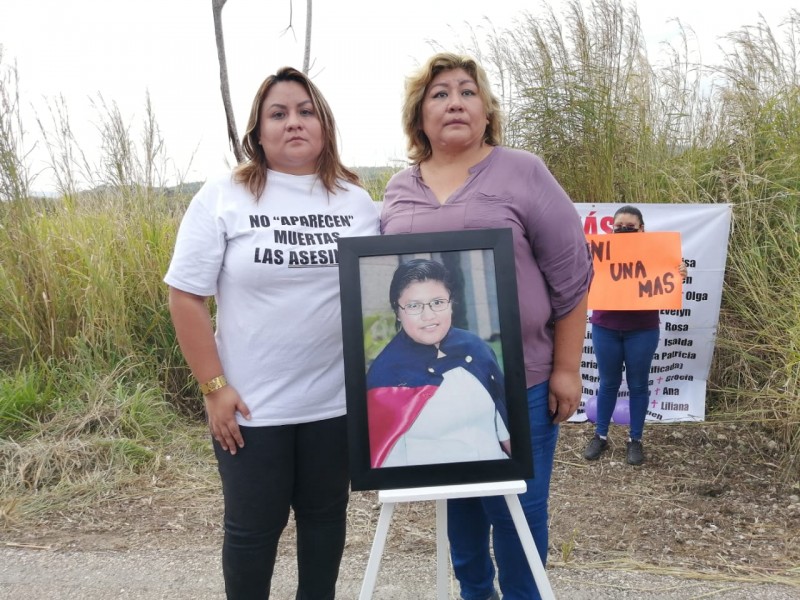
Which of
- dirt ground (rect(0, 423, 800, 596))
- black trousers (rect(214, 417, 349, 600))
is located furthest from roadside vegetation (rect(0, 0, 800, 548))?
black trousers (rect(214, 417, 349, 600))

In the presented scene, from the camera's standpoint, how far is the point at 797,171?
16.2 feet

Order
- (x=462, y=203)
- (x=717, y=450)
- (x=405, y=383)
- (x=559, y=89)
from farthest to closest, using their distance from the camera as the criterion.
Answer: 1. (x=559, y=89)
2. (x=717, y=450)
3. (x=462, y=203)
4. (x=405, y=383)

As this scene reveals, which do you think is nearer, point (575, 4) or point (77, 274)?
point (77, 274)

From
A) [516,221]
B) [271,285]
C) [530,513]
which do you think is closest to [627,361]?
[530,513]

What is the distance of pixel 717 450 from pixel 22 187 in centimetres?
542

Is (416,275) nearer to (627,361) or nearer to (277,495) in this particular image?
(277,495)

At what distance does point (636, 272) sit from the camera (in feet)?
14.9

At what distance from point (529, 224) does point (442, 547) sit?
110cm

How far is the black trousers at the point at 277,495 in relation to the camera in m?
2.15

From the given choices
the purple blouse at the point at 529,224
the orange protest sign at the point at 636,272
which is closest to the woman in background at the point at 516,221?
the purple blouse at the point at 529,224

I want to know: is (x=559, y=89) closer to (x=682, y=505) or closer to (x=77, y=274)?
(x=682, y=505)

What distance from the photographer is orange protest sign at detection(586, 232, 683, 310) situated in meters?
4.41

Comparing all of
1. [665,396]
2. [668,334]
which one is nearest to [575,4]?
[668,334]

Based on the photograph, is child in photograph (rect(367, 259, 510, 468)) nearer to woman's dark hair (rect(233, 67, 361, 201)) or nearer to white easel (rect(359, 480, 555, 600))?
white easel (rect(359, 480, 555, 600))
